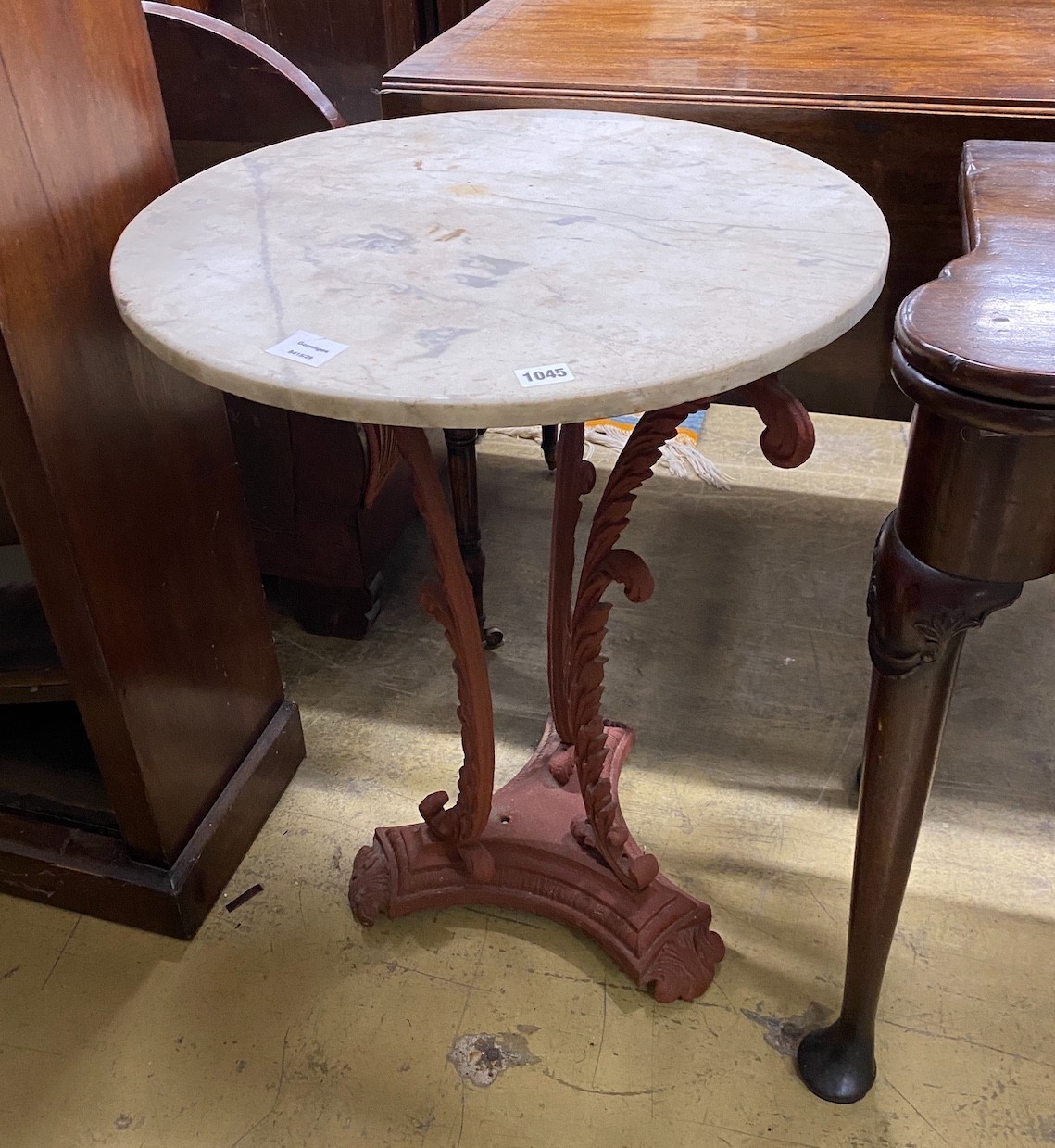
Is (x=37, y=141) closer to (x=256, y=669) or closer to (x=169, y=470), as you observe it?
(x=169, y=470)

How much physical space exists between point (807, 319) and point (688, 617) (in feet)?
3.78

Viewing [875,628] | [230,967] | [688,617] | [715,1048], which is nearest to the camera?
[875,628]

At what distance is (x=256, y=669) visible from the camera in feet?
5.08

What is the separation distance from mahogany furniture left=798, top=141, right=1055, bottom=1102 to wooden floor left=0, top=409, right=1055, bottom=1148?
22 cm

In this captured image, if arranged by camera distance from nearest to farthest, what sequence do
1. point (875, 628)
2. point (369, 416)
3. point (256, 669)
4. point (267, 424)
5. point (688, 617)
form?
point (369, 416) → point (875, 628) → point (256, 669) → point (267, 424) → point (688, 617)

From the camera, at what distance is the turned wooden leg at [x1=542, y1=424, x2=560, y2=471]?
7.30 feet

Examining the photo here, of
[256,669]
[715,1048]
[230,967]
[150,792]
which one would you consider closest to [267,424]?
[256,669]

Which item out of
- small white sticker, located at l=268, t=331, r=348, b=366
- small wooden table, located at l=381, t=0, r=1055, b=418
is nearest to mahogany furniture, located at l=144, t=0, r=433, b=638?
small wooden table, located at l=381, t=0, r=1055, b=418

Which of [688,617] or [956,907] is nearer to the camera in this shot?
[956,907]

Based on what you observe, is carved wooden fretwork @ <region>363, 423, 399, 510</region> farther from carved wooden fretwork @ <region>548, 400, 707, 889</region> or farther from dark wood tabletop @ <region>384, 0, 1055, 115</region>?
dark wood tabletop @ <region>384, 0, 1055, 115</region>

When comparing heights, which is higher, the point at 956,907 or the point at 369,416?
the point at 369,416

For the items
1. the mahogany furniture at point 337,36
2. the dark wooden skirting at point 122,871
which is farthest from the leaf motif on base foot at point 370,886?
the mahogany furniture at point 337,36

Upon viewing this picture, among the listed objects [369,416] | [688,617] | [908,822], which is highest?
[369,416]

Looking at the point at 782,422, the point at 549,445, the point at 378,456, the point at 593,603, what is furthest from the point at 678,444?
the point at 782,422
